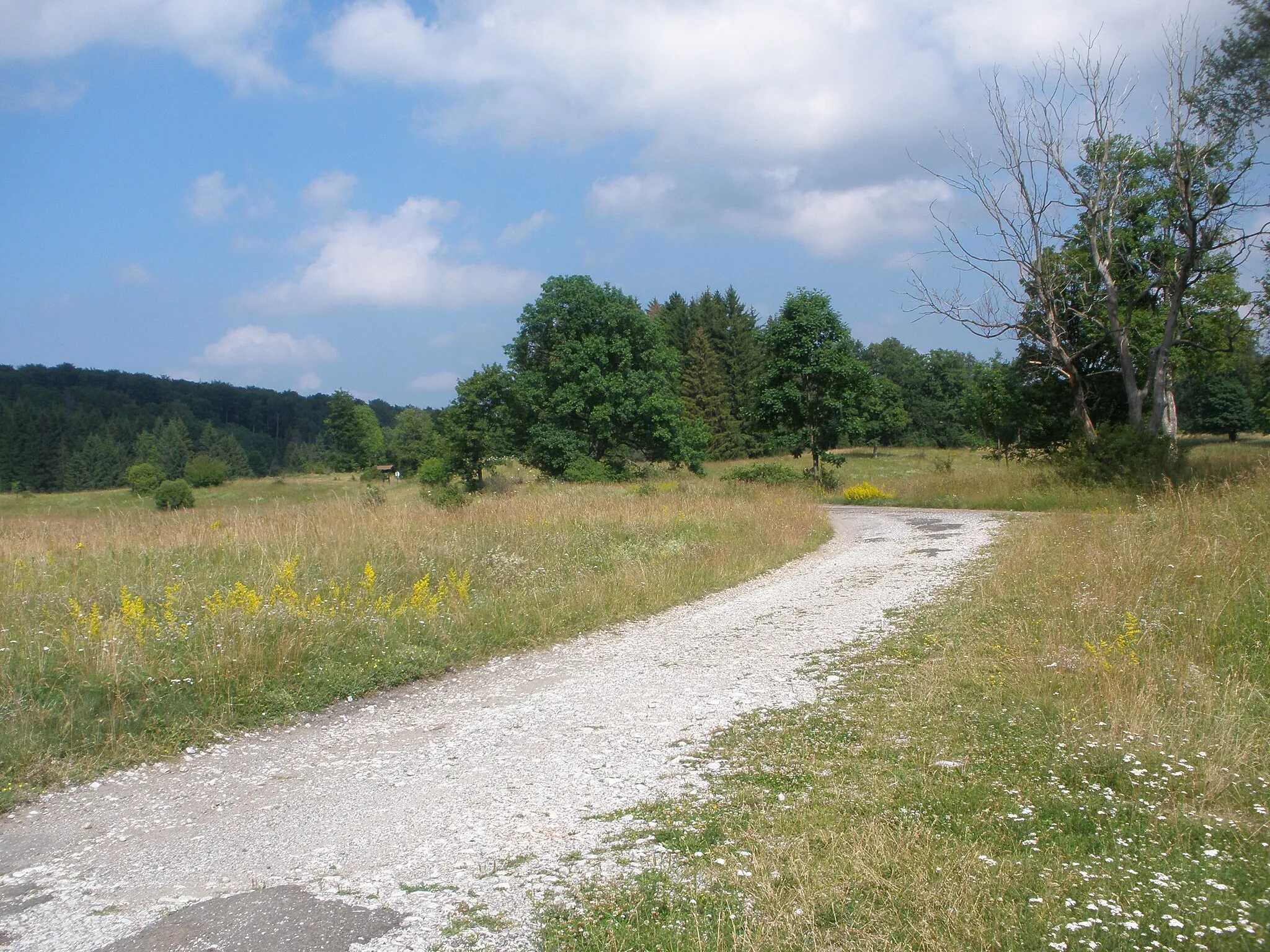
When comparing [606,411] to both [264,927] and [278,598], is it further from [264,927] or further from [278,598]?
[264,927]

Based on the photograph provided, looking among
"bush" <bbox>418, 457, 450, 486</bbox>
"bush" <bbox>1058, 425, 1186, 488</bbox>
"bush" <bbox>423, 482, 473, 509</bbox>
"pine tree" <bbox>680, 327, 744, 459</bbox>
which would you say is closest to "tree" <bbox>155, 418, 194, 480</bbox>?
"bush" <bbox>418, 457, 450, 486</bbox>

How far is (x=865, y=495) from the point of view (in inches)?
1171

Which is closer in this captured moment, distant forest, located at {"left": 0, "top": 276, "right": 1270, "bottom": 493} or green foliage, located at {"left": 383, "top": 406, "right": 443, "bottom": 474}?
distant forest, located at {"left": 0, "top": 276, "right": 1270, "bottom": 493}

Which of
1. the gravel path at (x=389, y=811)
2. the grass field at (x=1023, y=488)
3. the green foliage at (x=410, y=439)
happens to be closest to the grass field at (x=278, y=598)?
the gravel path at (x=389, y=811)

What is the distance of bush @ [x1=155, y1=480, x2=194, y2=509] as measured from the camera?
24642mm

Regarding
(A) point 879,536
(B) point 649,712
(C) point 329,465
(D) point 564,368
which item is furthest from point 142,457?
(B) point 649,712

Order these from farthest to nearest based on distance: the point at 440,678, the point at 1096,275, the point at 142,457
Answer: the point at 142,457 → the point at 1096,275 → the point at 440,678

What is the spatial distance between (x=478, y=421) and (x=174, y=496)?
20820 mm

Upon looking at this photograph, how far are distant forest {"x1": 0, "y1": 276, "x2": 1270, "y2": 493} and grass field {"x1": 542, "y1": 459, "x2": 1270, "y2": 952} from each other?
22.1m

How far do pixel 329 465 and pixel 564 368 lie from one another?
2557 inches

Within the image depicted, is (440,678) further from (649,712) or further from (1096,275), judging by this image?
(1096,275)

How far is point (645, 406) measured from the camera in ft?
147

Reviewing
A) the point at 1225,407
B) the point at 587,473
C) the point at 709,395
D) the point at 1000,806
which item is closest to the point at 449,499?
the point at 1000,806

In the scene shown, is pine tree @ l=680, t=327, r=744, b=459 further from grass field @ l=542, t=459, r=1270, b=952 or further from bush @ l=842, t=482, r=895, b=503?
grass field @ l=542, t=459, r=1270, b=952
